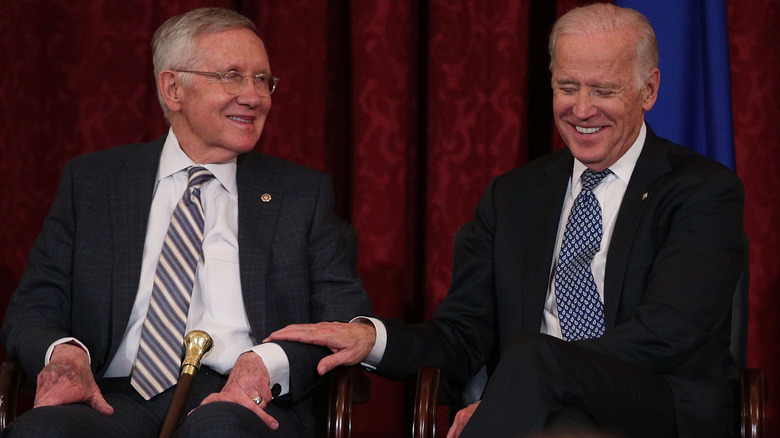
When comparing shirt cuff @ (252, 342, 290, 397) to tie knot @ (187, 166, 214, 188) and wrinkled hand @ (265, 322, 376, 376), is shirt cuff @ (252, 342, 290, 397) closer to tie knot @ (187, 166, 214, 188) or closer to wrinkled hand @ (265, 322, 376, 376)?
wrinkled hand @ (265, 322, 376, 376)

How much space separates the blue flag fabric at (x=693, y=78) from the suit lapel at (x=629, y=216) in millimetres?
658

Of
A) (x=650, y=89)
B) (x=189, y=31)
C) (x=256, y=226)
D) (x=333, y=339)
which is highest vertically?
(x=189, y=31)

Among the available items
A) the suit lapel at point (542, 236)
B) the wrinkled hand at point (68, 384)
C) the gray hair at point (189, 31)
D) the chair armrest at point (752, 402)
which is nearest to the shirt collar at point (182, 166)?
the gray hair at point (189, 31)

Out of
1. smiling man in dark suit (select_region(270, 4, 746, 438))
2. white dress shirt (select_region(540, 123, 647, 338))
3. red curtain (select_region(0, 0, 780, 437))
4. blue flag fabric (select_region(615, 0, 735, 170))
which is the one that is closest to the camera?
smiling man in dark suit (select_region(270, 4, 746, 438))

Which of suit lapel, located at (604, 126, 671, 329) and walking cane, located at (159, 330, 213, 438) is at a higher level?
suit lapel, located at (604, 126, 671, 329)

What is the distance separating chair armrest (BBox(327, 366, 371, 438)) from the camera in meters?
2.54

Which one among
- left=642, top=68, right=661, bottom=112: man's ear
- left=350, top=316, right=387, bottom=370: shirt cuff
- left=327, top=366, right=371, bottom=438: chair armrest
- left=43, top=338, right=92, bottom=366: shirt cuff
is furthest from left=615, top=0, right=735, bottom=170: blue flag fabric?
left=43, top=338, right=92, bottom=366: shirt cuff

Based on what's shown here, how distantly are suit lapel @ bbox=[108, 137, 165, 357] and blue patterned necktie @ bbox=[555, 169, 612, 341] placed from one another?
3.76 ft

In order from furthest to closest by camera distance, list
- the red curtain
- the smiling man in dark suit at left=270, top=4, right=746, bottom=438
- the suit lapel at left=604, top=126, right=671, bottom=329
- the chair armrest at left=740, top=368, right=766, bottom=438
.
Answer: the red curtain
the suit lapel at left=604, top=126, right=671, bottom=329
the smiling man in dark suit at left=270, top=4, right=746, bottom=438
the chair armrest at left=740, top=368, right=766, bottom=438

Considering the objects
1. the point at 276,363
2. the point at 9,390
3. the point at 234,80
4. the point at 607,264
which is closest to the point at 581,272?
the point at 607,264

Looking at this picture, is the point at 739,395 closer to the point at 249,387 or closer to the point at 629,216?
the point at 629,216

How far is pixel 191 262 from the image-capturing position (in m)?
2.80

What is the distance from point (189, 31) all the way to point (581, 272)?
1294 millimetres

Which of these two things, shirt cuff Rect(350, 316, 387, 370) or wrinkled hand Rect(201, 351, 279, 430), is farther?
shirt cuff Rect(350, 316, 387, 370)
